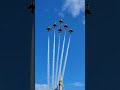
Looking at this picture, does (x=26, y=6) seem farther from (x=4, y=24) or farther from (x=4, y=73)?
(x=4, y=73)

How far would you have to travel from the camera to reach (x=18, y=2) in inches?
258

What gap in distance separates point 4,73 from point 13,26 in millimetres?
1001
